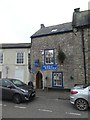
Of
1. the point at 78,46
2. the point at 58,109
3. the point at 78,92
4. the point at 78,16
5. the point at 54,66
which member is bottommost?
the point at 58,109

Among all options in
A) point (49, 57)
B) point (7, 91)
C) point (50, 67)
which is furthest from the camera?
point (49, 57)

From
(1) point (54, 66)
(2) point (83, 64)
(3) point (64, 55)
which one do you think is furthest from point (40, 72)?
(2) point (83, 64)

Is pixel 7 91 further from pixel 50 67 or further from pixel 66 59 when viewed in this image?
pixel 66 59

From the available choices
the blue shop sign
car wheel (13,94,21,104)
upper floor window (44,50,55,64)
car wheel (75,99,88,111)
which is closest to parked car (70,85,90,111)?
car wheel (75,99,88,111)

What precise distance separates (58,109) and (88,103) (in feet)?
5.52

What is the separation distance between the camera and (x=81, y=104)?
10.1 metres

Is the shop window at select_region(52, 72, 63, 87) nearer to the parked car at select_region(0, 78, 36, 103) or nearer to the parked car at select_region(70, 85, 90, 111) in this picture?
the parked car at select_region(0, 78, 36, 103)

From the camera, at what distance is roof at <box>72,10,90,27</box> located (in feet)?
53.7

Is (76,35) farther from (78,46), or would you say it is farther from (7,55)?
(7,55)

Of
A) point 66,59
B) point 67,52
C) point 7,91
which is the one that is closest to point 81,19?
point 67,52

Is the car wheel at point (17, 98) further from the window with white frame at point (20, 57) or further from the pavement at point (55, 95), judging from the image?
the window with white frame at point (20, 57)

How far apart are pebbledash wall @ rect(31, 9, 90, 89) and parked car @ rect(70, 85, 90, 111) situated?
587cm

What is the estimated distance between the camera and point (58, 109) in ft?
33.3

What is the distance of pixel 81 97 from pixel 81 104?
391mm
